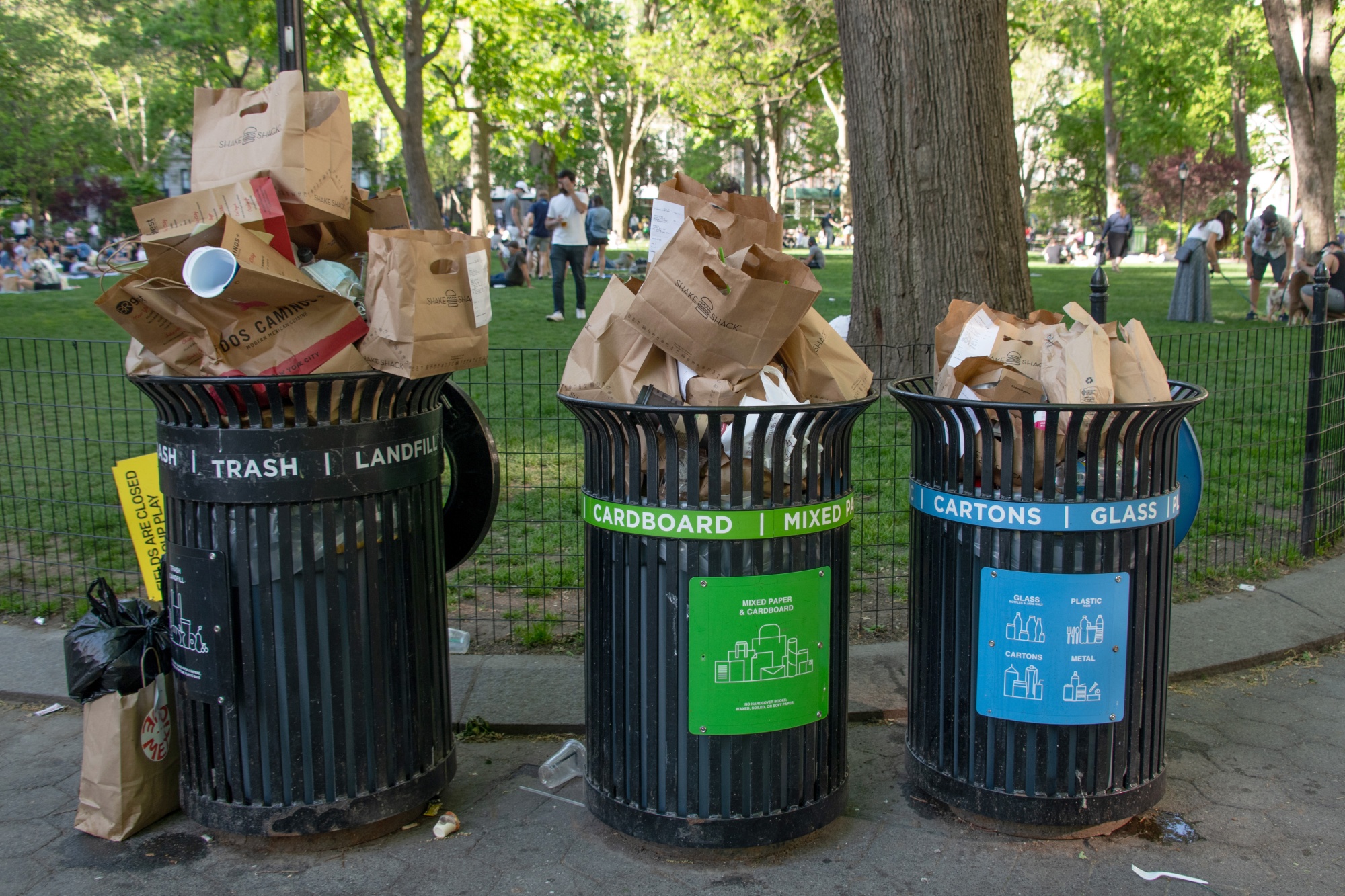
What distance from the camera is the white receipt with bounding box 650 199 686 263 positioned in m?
3.12

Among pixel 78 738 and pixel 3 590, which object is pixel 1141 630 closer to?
pixel 78 738

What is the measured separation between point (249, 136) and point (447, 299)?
72cm

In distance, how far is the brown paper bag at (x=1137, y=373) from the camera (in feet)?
9.84

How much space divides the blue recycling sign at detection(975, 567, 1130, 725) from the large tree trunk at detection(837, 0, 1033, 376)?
3600 millimetres

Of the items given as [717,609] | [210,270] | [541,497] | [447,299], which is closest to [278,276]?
[210,270]

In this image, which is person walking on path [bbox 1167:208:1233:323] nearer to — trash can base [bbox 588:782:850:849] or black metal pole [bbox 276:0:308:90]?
black metal pole [bbox 276:0:308:90]

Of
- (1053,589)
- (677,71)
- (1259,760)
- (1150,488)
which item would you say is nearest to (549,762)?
(1053,589)

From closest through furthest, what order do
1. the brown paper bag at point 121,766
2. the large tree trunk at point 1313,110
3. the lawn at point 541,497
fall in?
the brown paper bag at point 121,766 → the lawn at point 541,497 → the large tree trunk at point 1313,110

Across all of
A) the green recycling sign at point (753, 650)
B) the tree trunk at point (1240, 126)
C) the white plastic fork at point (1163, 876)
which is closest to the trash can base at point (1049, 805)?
the white plastic fork at point (1163, 876)

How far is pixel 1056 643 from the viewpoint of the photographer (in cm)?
292

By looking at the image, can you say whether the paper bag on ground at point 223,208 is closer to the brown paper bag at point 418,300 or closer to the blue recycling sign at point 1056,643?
the brown paper bag at point 418,300

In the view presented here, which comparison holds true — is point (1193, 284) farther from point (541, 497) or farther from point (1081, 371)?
point (1081, 371)

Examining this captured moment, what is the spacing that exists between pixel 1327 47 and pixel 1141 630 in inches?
648

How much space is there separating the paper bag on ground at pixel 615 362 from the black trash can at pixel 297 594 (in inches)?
17.3
